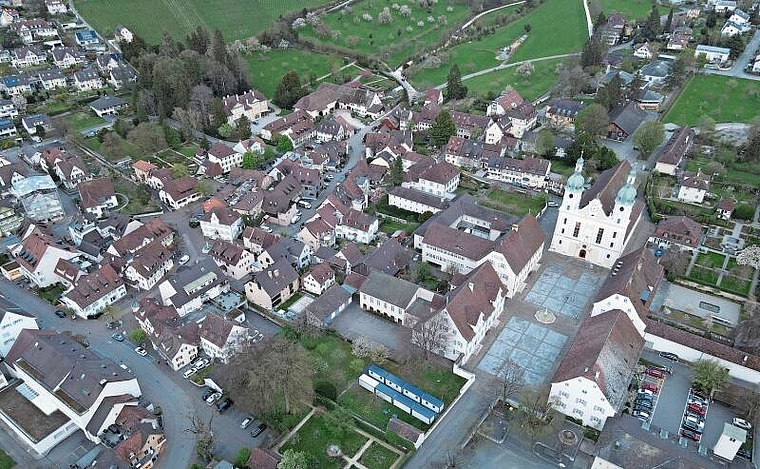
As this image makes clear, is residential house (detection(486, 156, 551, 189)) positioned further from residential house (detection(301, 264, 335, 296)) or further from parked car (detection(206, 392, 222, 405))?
parked car (detection(206, 392, 222, 405))

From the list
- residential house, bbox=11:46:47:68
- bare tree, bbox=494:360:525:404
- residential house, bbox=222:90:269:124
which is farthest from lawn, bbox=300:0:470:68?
bare tree, bbox=494:360:525:404

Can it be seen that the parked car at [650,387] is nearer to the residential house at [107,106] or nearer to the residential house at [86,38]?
the residential house at [107,106]

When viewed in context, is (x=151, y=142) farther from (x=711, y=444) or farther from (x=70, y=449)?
(x=711, y=444)

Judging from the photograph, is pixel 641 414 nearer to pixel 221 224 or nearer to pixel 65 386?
pixel 65 386

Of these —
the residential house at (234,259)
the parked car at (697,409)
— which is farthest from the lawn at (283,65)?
the parked car at (697,409)

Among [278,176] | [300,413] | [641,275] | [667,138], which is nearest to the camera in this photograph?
[300,413]

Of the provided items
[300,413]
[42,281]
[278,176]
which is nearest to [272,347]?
[300,413]
